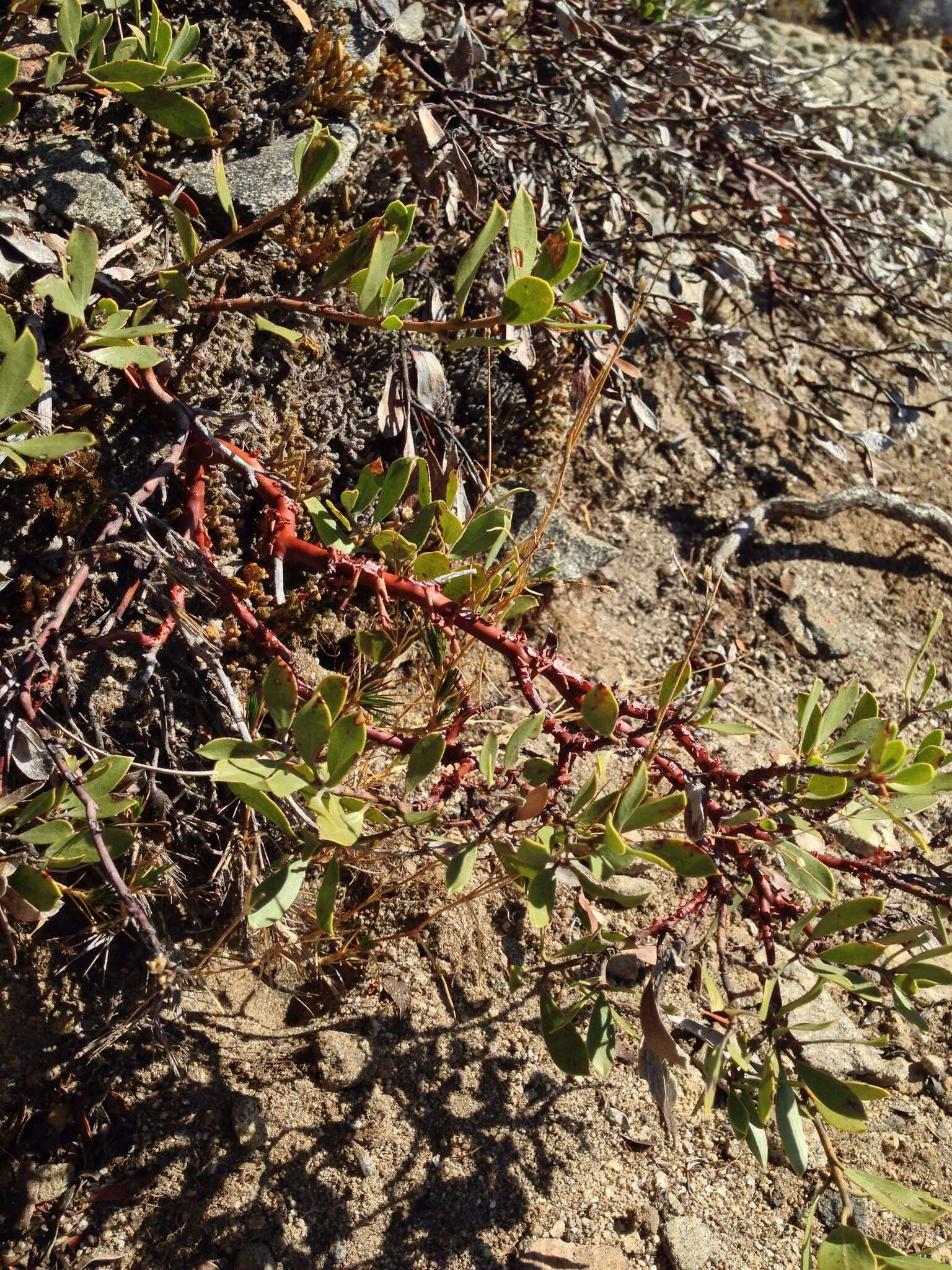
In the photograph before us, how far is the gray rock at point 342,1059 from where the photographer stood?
194 cm

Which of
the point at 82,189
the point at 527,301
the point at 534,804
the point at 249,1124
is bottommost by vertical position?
the point at 249,1124

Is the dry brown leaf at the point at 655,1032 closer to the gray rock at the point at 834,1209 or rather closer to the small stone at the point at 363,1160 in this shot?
the small stone at the point at 363,1160

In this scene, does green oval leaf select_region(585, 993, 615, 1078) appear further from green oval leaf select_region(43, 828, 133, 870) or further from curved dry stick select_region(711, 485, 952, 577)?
curved dry stick select_region(711, 485, 952, 577)

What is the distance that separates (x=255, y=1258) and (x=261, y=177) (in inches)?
85.9

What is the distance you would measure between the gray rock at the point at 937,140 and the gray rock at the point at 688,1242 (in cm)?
478

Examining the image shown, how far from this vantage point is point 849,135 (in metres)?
3.33

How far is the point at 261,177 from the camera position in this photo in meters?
2.31

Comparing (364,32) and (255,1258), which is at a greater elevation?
(364,32)

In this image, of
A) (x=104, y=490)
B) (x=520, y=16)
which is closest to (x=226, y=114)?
(x=104, y=490)

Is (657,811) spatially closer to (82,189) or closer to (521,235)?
(521,235)

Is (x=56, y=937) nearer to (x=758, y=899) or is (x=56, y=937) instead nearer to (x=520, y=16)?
(x=758, y=899)

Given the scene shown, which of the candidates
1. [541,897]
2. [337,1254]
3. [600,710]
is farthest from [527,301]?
[337,1254]

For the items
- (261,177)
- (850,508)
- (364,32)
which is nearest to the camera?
(261,177)

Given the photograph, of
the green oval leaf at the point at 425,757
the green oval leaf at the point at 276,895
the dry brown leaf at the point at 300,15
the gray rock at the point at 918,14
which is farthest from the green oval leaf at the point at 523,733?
the gray rock at the point at 918,14
